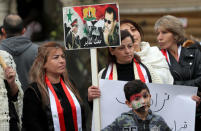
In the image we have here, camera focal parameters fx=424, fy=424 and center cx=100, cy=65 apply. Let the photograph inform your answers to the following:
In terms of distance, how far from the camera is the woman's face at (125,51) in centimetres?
428

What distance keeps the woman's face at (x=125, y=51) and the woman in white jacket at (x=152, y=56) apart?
0.91ft

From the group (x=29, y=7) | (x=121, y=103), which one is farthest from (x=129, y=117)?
(x=29, y=7)

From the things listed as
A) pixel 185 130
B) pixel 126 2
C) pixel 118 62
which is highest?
pixel 126 2

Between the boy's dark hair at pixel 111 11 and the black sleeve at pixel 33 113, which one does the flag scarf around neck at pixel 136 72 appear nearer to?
the boy's dark hair at pixel 111 11

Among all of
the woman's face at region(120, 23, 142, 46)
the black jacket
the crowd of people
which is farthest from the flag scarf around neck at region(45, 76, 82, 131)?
the black jacket

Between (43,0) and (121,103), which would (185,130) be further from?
(43,0)

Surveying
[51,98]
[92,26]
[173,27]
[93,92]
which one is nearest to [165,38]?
[173,27]

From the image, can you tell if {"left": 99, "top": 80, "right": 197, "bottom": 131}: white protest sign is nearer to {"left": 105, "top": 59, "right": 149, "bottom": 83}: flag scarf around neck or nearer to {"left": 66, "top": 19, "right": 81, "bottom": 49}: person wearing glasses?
{"left": 105, "top": 59, "right": 149, "bottom": 83}: flag scarf around neck

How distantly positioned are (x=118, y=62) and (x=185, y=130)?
976 mm

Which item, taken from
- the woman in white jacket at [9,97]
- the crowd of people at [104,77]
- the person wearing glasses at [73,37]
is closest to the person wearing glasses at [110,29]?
the person wearing glasses at [73,37]

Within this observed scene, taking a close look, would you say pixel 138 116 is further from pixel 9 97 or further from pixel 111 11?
pixel 9 97

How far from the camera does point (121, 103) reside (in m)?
4.07

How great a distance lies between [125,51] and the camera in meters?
4.27

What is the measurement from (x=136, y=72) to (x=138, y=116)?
692 millimetres
